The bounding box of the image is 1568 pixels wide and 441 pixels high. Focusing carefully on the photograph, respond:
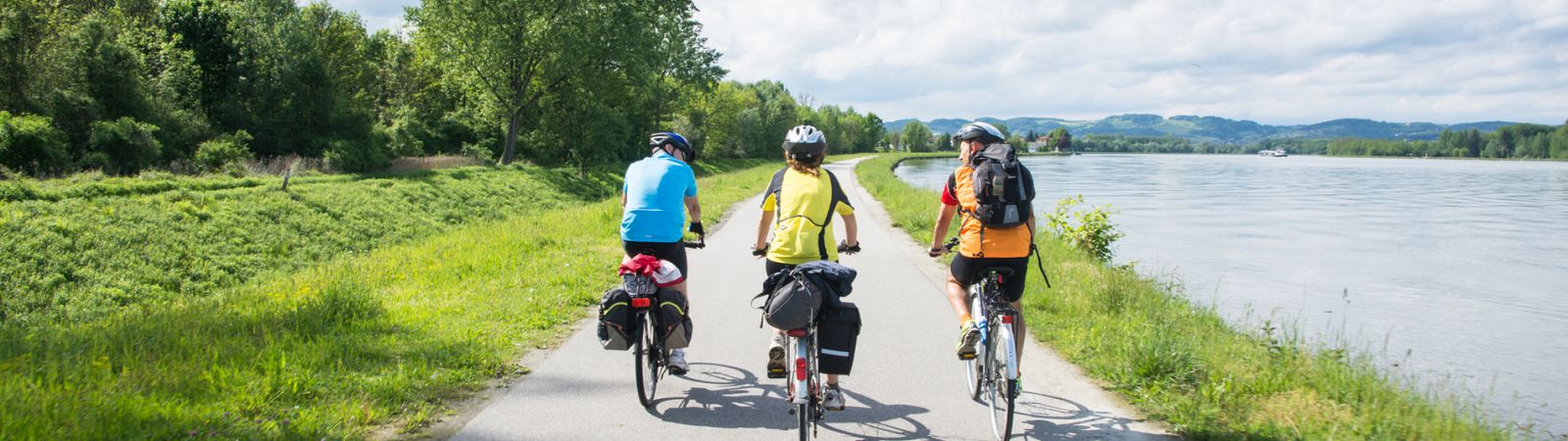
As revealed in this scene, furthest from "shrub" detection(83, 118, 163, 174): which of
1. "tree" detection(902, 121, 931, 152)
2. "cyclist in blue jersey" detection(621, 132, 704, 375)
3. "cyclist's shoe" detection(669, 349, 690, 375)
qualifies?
"tree" detection(902, 121, 931, 152)

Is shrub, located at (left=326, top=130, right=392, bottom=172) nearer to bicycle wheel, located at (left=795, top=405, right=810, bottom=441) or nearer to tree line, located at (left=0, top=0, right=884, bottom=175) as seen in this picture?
tree line, located at (left=0, top=0, right=884, bottom=175)

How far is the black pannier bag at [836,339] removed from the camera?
3836mm

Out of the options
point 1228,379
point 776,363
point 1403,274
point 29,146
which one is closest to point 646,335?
point 776,363

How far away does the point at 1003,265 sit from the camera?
171 inches

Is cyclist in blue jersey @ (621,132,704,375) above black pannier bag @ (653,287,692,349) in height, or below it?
above

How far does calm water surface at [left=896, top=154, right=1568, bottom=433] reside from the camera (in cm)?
866

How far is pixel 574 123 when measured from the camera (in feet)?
125

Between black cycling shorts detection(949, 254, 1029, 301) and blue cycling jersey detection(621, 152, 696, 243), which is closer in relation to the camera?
black cycling shorts detection(949, 254, 1029, 301)

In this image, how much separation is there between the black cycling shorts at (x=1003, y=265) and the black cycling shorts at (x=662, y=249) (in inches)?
62.6

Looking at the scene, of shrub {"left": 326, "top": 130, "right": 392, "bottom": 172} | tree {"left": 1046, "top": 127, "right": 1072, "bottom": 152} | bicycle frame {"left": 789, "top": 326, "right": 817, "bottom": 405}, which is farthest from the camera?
tree {"left": 1046, "top": 127, "right": 1072, "bottom": 152}

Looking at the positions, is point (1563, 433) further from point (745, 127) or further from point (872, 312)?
point (745, 127)

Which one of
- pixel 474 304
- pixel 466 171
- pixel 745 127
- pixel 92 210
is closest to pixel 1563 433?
pixel 474 304

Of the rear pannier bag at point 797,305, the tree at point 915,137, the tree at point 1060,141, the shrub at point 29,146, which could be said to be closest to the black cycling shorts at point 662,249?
the rear pannier bag at point 797,305

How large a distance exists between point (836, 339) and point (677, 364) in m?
1.46
